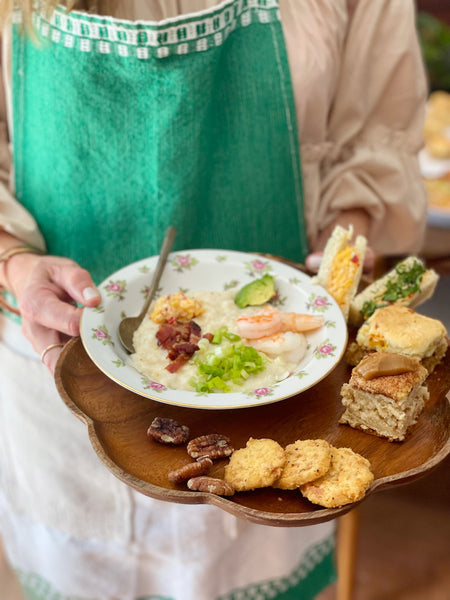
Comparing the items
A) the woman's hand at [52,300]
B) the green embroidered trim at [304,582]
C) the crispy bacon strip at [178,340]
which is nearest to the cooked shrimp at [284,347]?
the crispy bacon strip at [178,340]

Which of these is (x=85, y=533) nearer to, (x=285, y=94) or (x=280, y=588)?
(x=280, y=588)

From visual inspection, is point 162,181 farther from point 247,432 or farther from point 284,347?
point 247,432

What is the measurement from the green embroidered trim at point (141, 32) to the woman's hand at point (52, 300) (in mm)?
433

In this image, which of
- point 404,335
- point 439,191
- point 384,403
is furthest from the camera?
point 439,191

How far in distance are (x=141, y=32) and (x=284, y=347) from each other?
0.65m

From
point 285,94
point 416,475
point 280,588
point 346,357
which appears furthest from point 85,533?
point 285,94

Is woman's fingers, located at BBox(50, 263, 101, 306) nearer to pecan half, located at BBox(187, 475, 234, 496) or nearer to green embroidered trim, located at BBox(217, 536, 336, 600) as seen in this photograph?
pecan half, located at BBox(187, 475, 234, 496)

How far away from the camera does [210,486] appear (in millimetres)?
896

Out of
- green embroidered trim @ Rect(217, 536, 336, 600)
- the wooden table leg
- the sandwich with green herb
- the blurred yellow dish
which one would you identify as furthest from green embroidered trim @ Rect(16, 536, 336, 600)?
the blurred yellow dish

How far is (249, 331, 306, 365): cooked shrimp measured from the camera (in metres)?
1.16

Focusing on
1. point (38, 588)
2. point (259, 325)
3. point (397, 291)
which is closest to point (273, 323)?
point (259, 325)

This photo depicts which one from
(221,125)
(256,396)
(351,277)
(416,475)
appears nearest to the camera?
(416,475)

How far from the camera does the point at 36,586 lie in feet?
6.15

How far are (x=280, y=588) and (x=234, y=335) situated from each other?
3.19 feet
